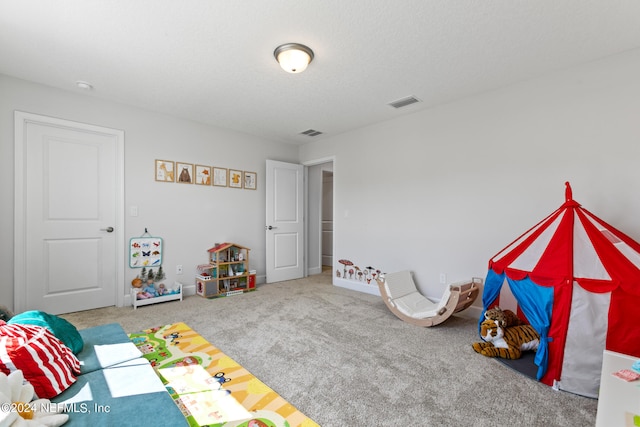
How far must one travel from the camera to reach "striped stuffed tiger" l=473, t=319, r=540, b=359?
2.29 metres

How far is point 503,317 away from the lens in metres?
2.40

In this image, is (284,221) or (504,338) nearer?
(504,338)

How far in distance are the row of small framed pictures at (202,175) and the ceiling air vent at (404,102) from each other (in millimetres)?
2455

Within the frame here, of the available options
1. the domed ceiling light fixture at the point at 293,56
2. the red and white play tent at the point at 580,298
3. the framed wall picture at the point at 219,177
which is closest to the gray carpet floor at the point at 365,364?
the red and white play tent at the point at 580,298

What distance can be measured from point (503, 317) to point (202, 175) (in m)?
3.96

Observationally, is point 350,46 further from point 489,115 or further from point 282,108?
point 489,115

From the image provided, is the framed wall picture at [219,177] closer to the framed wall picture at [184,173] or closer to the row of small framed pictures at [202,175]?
the row of small framed pictures at [202,175]

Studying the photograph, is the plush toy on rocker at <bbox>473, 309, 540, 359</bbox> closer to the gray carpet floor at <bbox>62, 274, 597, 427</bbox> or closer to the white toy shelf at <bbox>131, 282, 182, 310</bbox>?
the gray carpet floor at <bbox>62, 274, 597, 427</bbox>

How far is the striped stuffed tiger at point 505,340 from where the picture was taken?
2293mm

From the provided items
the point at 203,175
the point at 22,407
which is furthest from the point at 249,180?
the point at 22,407

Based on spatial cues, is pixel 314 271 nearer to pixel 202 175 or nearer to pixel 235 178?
pixel 235 178

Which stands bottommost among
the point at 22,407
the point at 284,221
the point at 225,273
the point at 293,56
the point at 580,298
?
the point at 225,273

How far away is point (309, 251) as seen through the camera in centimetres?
571

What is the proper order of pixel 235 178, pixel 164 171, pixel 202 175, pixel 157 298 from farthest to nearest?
1. pixel 235 178
2. pixel 202 175
3. pixel 164 171
4. pixel 157 298
